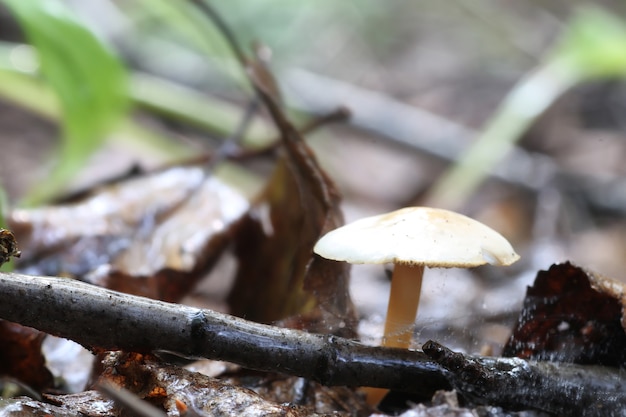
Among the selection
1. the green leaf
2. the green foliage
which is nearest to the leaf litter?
the green leaf

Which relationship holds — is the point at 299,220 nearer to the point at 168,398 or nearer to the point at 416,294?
the point at 416,294

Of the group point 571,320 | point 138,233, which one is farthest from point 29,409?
point 138,233

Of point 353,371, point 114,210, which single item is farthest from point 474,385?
point 114,210

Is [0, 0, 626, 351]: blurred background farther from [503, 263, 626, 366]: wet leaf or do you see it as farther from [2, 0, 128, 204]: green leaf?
[503, 263, 626, 366]: wet leaf

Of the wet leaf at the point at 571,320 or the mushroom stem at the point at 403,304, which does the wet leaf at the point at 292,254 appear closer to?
the mushroom stem at the point at 403,304

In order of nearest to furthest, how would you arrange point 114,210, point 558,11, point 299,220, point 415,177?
point 299,220 → point 114,210 → point 415,177 → point 558,11

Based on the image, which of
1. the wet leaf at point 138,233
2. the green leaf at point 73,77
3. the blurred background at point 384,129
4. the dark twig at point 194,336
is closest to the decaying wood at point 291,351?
the dark twig at point 194,336
